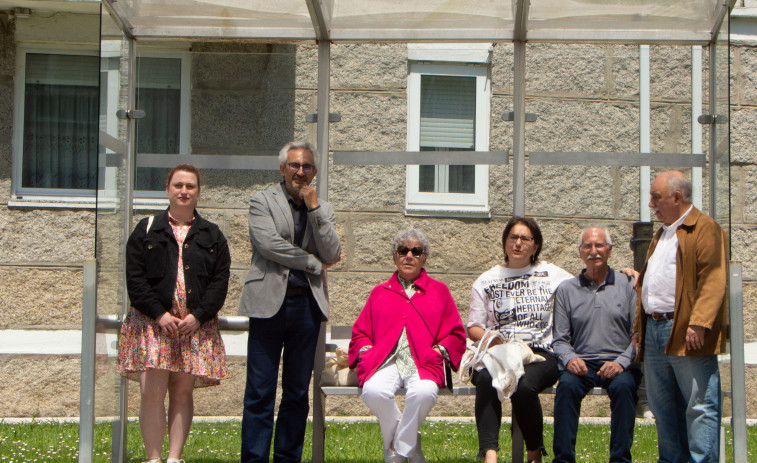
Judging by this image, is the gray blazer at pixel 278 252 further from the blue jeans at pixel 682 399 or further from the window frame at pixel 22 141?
the window frame at pixel 22 141

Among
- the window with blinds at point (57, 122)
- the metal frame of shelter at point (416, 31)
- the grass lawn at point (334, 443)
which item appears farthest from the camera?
the window with blinds at point (57, 122)

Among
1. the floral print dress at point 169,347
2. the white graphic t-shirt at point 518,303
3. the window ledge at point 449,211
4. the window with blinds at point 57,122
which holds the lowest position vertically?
the floral print dress at point 169,347

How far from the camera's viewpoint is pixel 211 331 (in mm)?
5152

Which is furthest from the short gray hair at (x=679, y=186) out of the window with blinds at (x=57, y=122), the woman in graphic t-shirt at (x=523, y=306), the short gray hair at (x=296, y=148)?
the window with blinds at (x=57, y=122)

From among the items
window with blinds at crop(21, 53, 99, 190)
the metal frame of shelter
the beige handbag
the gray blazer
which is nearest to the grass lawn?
the metal frame of shelter

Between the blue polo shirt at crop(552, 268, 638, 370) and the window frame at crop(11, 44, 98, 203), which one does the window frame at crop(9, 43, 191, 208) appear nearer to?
the window frame at crop(11, 44, 98, 203)

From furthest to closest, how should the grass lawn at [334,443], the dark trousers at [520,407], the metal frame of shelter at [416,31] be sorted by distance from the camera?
1. the grass lawn at [334,443]
2. the metal frame of shelter at [416,31]
3. the dark trousers at [520,407]

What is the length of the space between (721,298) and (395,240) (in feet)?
5.75

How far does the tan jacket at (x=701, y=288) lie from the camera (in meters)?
4.71

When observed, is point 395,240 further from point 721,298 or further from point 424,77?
point 721,298

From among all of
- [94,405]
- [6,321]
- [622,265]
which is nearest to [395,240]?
[622,265]

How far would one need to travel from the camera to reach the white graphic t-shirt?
17.6 feet

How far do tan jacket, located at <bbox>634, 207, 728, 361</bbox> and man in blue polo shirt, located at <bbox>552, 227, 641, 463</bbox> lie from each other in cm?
41

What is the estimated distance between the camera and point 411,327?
5.20 meters
